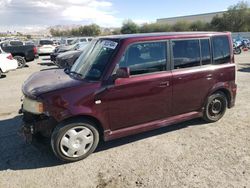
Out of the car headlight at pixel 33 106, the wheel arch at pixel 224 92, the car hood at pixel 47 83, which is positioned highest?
the car hood at pixel 47 83

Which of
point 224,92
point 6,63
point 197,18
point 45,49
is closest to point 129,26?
point 197,18

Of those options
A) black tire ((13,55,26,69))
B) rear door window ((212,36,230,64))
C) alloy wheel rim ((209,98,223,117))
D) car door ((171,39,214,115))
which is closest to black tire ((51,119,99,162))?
car door ((171,39,214,115))

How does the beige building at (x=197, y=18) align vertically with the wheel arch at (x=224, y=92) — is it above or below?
above

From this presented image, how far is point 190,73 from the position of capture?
5.07 m

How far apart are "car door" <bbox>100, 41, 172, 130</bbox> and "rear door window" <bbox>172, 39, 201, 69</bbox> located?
0.23 meters

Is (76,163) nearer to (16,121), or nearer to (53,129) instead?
(53,129)

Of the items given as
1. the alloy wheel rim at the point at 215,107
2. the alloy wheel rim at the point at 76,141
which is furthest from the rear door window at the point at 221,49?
the alloy wheel rim at the point at 76,141

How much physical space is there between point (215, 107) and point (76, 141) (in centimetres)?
309

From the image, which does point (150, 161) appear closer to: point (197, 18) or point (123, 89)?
point (123, 89)

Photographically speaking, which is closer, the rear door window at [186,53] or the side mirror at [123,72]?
the side mirror at [123,72]

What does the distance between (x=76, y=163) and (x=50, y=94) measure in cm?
114

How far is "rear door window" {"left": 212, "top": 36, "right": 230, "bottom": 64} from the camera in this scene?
5.45 m

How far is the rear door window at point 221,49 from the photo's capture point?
5453 millimetres

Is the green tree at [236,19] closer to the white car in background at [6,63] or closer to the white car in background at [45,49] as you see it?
the white car in background at [45,49]
